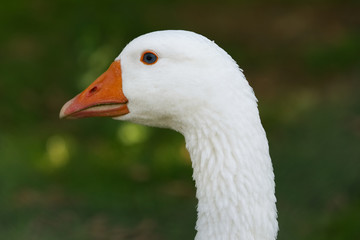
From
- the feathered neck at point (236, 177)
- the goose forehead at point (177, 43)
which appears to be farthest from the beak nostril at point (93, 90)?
the feathered neck at point (236, 177)

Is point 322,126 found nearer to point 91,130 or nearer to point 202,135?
point 91,130

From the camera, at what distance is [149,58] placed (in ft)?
10.1

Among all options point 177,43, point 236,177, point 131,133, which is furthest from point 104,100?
point 131,133

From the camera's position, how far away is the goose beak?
325 cm

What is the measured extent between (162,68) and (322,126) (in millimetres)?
4600

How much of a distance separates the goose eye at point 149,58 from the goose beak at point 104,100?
20 centimetres

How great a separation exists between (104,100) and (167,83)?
40 cm

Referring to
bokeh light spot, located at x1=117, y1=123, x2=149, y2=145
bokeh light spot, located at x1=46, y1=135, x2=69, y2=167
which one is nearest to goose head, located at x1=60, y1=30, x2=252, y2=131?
bokeh light spot, located at x1=117, y1=123, x2=149, y2=145

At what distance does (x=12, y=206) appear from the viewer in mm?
6234

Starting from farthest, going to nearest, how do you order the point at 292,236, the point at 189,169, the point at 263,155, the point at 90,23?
the point at 90,23 → the point at 189,169 → the point at 292,236 → the point at 263,155

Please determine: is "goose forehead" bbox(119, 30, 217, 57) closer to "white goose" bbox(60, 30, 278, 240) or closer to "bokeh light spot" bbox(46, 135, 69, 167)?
"white goose" bbox(60, 30, 278, 240)

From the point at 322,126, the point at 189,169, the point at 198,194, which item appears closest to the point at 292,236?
the point at 189,169

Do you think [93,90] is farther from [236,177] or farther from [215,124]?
[236,177]

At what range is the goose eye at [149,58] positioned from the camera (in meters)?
3.05
